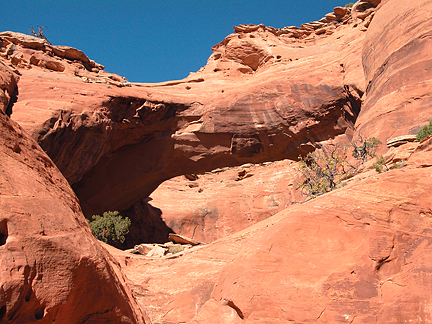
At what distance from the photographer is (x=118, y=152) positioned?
2081 cm

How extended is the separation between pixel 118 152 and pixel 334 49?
42.8 feet

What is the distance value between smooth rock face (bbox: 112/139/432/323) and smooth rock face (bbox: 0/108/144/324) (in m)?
2.16

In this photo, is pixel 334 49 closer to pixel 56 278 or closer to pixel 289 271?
pixel 289 271

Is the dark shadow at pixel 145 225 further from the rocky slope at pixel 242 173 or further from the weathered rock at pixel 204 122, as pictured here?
the weathered rock at pixel 204 122

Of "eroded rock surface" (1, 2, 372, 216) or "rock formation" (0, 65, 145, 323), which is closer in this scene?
"rock formation" (0, 65, 145, 323)

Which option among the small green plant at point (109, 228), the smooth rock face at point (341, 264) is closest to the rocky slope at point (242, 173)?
the smooth rock face at point (341, 264)

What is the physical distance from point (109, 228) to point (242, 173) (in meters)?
12.4

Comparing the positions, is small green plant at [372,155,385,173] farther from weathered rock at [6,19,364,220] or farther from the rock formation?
weathered rock at [6,19,364,220]

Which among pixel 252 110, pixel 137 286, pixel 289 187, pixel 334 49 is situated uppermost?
pixel 334 49

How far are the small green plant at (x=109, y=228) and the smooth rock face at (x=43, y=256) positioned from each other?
13.0m

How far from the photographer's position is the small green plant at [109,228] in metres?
18.1

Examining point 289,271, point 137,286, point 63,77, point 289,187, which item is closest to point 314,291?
point 289,271

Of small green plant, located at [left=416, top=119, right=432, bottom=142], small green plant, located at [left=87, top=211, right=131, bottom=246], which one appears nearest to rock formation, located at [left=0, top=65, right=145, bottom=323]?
small green plant, located at [left=416, top=119, right=432, bottom=142]

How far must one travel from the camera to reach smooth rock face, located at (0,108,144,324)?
4.00m
